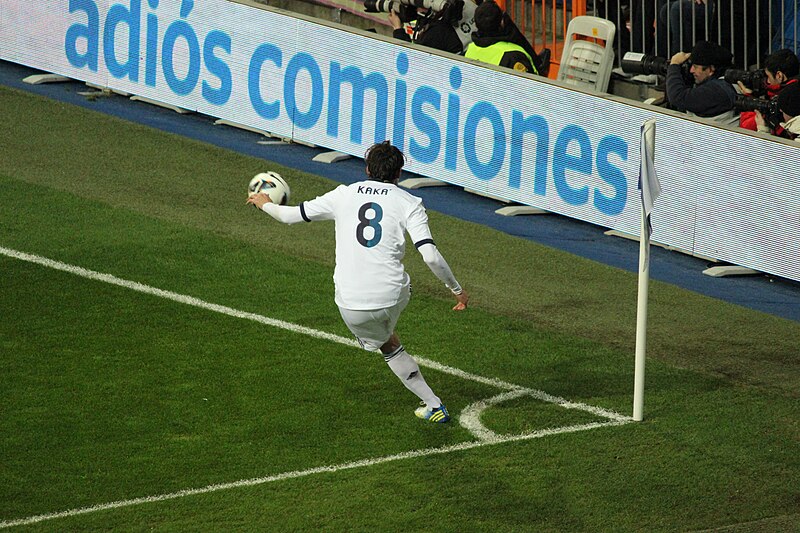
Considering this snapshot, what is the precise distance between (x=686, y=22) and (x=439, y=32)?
288cm

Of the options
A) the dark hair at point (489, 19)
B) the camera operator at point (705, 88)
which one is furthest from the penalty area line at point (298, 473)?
the dark hair at point (489, 19)

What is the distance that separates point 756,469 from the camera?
8.33m

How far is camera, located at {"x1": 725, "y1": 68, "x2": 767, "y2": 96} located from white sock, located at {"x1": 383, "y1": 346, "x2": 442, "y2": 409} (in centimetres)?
606

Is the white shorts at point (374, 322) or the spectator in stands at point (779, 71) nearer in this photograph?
the white shorts at point (374, 322)

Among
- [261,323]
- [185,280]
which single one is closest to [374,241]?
[261,323]

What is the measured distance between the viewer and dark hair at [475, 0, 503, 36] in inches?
579

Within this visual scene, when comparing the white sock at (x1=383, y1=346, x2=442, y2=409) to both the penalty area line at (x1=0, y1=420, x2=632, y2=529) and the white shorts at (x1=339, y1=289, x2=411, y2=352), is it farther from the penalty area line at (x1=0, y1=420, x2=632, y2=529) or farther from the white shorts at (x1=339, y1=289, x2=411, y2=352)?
the penalty area line at (x1=0, y1=420, x2=632, y2=529)

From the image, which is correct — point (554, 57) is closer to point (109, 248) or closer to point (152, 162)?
point (152, 162)

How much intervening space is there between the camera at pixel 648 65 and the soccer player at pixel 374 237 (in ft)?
20.7

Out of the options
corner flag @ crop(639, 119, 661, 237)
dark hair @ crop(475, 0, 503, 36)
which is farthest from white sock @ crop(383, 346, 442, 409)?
dark hair @ crop(475, 0, 503, 36)

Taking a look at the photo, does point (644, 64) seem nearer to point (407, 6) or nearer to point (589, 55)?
point (589, 55)

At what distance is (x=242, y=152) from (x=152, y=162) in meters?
1.14

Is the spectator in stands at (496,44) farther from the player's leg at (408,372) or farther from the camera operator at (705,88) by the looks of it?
the player's leg at (408,372)

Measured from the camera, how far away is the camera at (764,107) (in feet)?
41.6
